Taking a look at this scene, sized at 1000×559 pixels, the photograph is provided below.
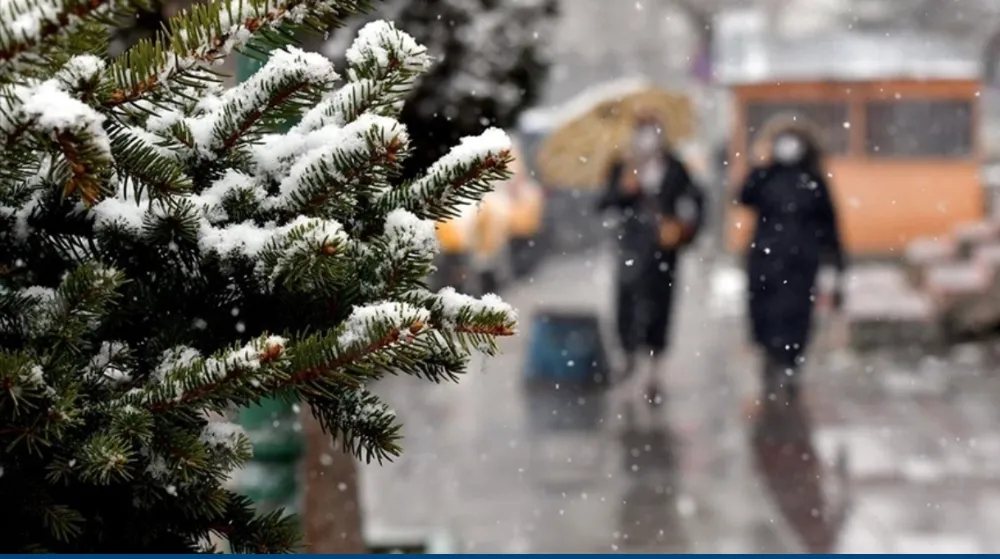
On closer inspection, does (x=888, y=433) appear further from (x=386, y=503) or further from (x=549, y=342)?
(x=386, y=503)

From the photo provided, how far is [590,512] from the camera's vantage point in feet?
22.2

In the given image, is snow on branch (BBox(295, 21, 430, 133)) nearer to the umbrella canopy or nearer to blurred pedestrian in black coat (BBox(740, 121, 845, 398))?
blurred pedestrian in black coat (BBox(740, 121, 845, 398))

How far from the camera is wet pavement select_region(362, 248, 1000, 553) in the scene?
6.46 metres

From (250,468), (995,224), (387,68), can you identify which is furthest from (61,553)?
(995,224)

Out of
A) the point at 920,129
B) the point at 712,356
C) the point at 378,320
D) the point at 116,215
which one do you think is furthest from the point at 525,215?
the point at 378,320

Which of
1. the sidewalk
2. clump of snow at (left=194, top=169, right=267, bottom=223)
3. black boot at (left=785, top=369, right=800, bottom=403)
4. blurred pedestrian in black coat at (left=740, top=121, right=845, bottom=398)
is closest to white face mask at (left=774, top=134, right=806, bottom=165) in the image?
blurred pedestrian in black coat at (left=740, top=121, right=845, bottom=398)

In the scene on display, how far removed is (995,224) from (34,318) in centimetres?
1365

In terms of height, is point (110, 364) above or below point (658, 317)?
below

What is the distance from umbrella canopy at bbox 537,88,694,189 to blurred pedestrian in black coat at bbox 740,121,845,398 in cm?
213

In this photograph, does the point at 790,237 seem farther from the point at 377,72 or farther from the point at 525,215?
the point at 525,215

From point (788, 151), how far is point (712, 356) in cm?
271

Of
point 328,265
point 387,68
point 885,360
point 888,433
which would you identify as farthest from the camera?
point 885,360

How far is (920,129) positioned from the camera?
762 inches

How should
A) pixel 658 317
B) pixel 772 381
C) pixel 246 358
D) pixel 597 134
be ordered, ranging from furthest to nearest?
pixel 597 134 < pixel 772 381 < pixel 658 317 < pixel 246 358
